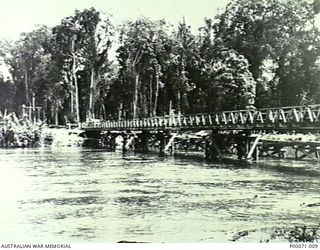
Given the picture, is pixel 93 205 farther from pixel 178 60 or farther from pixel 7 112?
pixel 178 60

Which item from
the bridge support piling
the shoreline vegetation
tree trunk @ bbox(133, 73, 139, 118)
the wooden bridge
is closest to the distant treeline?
tree trunk @ bbox(133, 73, 139, 118)

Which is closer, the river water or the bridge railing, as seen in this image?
the river water

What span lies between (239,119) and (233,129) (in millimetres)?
200

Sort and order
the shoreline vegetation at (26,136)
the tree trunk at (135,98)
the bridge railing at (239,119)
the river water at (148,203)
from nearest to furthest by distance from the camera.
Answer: the river water at (148,203)
the bridge railing at (239,119)
the tree trunk at (135,98)
the shoreline vegetation at (26,136)

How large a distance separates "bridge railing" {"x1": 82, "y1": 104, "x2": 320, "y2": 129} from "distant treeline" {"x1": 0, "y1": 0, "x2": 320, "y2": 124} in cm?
10

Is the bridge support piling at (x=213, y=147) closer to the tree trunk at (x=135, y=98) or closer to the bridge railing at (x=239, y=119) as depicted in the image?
the bridge railing at (x=239, y=119)

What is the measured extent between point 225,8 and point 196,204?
114 centimetres

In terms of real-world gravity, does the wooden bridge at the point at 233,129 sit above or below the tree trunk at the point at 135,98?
below

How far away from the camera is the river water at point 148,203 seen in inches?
108

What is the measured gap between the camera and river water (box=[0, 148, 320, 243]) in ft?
9.03

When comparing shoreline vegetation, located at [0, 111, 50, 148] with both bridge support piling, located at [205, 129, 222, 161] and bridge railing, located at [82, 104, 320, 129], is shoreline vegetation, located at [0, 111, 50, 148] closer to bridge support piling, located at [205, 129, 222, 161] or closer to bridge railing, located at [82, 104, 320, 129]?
bridge railing, located at [82, 104, 320, 129]

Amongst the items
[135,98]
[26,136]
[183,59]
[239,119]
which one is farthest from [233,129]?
[26,136]

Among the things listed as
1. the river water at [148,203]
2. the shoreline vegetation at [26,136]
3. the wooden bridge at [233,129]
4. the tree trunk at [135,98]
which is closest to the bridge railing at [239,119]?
the wooden bridge at [233,129]

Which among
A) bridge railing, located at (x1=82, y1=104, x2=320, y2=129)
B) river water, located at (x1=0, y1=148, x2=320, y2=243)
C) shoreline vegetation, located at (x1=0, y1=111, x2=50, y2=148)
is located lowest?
river water, located at (x1=0, y1=148, x2=320, y2=243)
